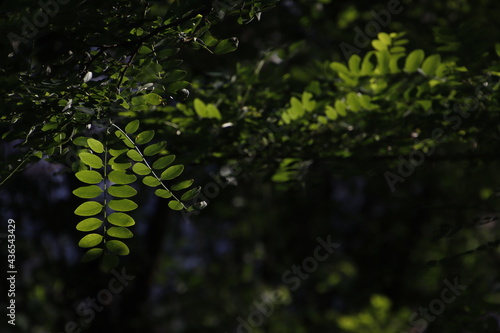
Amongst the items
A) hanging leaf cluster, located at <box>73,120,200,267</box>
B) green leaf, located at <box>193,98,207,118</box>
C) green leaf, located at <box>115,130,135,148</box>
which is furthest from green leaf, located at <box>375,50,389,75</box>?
green leaf, located at <box>115,130,135,148</box>

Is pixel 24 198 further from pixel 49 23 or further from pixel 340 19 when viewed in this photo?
pixel 49 23

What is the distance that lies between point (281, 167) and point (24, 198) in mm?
2276

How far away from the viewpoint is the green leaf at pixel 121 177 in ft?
4.52

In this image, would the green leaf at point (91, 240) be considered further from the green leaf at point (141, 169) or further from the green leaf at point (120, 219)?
the green leaf at point (141, 169)

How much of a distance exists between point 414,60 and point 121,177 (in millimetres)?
1210

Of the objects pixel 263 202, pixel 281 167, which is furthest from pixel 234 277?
pixel 281 167

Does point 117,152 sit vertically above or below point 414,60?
above

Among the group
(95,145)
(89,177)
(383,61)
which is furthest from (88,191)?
(383,61)

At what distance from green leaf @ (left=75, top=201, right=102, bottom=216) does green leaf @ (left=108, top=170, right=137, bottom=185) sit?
8 cm

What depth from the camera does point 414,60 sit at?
2064 millimetres

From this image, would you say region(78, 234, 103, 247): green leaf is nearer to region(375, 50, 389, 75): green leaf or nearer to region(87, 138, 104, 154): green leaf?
region(87, 138, 104, 154): green leaf

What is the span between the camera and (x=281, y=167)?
2.22m

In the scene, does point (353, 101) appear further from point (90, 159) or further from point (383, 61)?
point (90, 159)

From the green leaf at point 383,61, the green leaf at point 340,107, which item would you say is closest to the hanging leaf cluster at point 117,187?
the green leaf at point 340,107
